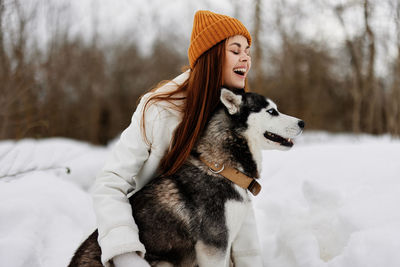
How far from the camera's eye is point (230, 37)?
1.76 metres

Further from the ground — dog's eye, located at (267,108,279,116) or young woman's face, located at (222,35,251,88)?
young woman's face, located at (222,35,251,88)

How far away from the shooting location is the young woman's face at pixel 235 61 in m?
1.77

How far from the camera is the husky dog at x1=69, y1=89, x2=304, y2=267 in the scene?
1.46m

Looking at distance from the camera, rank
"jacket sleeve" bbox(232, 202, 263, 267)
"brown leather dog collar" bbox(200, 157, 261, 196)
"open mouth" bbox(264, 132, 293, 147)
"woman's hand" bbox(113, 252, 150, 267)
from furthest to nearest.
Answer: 1. "jacket sleeve" bbox(232, 202, 263, 267)
2. "open mouth" bbox(264, 132, 293, 147)
3. "brown leather dog collar" bbox(200, 157, 261, 196)
4. "woman's hand" bbox(113, 252, 150, 267)

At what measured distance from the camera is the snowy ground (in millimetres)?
1656

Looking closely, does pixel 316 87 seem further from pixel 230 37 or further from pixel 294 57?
pixel 230 37

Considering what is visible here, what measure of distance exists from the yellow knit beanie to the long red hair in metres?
0.04

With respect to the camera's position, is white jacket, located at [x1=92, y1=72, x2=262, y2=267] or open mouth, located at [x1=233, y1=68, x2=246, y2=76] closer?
white jacket, located at [x1=92, y1=72, x2=262, y2=267]

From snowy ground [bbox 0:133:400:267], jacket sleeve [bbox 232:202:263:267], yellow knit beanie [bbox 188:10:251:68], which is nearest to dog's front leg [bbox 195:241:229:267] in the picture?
jacket sleeve [bbox 232:202:263:267]

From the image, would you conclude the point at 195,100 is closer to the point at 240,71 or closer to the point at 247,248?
the point at 240,71

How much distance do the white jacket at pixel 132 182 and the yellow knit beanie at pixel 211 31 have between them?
205 millimetres

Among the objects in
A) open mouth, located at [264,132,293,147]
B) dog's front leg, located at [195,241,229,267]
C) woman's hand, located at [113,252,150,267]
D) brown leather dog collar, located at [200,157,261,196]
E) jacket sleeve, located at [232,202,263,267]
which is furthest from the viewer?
A: jacket sleeve, located at [232,202,263,267]

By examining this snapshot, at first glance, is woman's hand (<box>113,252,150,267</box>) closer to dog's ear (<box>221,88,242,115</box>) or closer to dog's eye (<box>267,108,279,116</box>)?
dog's ear (<box>221,88,242,115</box>)

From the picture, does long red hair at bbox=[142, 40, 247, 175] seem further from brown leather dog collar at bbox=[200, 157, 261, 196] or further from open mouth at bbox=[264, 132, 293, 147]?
open mouth at bbox=[264, 132, 293, 147]
